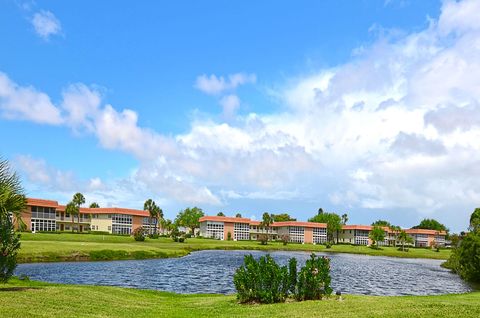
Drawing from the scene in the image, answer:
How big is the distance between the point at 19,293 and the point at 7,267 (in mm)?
2262

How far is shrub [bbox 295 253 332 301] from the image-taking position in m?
23.6

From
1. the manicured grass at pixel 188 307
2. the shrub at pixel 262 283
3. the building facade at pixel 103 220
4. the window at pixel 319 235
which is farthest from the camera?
the window at pixel 319 235

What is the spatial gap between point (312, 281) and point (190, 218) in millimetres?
163094

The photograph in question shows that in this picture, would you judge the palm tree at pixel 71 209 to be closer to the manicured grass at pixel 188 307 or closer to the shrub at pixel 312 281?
the manicured grass at pixel 188 307

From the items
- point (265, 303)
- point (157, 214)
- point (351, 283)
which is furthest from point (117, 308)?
point (157, 214)

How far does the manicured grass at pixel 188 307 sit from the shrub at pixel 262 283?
939 mm

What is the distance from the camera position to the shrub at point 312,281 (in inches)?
931

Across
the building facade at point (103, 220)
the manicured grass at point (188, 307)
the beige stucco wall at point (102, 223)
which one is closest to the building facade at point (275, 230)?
the building facade at point (103, 220)

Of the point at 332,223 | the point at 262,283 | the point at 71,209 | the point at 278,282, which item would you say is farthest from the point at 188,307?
the point at 332,223

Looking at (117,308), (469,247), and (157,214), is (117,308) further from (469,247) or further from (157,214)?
(157,214)

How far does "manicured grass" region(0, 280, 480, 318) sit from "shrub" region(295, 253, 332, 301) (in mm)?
883

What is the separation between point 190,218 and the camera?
184 metres

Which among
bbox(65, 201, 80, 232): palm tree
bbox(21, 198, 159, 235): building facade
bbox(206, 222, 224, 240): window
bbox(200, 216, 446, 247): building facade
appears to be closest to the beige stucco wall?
bbox(21, 198, 159, 235): building facade

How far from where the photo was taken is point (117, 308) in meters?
21.3
